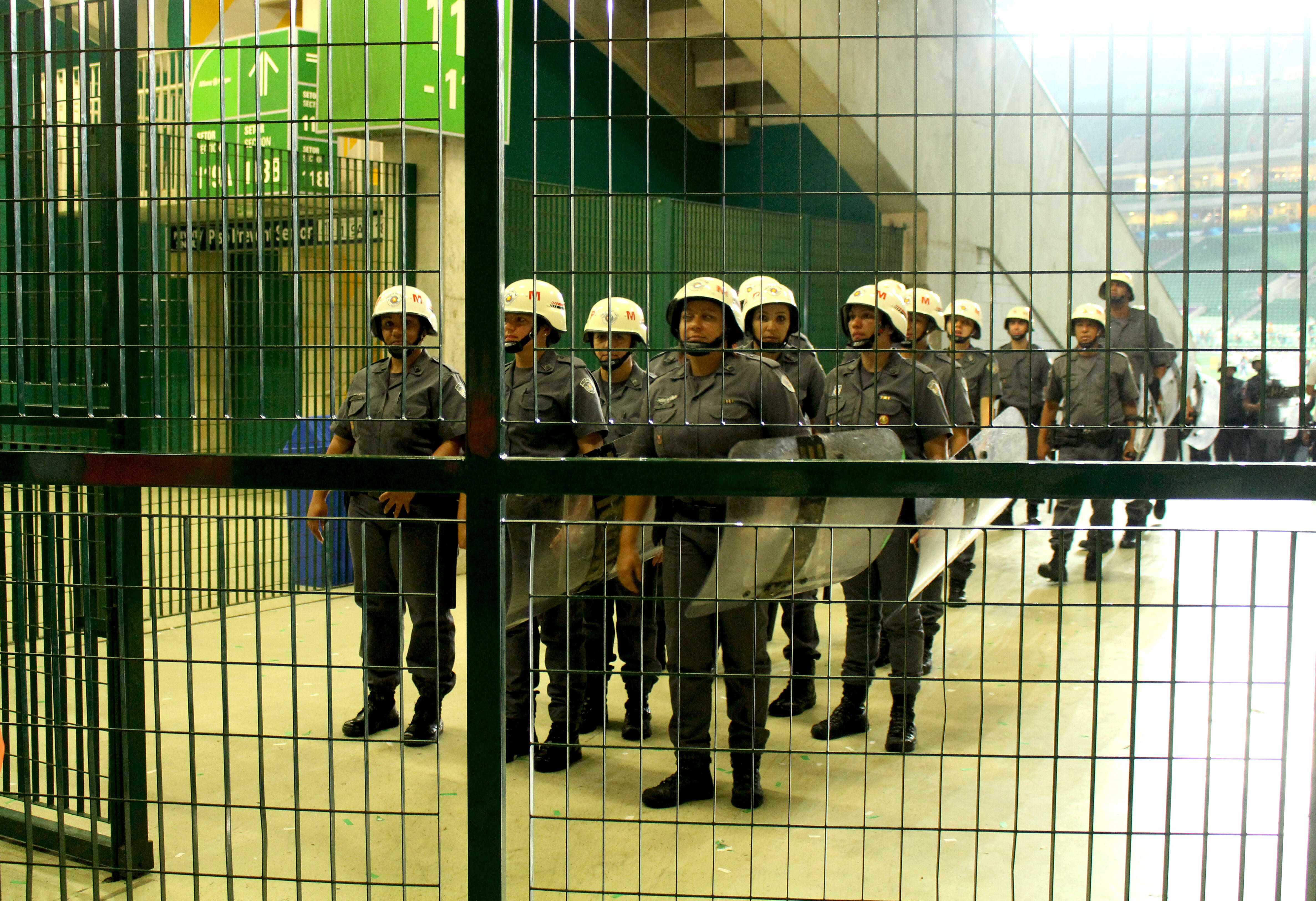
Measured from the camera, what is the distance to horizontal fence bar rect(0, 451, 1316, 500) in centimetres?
203

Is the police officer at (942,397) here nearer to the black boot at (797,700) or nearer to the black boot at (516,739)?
the black boot at (797,700)

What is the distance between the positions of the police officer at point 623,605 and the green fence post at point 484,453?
3.00ft

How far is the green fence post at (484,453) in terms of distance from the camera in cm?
209

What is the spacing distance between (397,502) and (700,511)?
1085 mm

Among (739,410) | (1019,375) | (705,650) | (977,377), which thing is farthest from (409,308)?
(1019,375)

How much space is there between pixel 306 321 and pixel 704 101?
6.18 meters

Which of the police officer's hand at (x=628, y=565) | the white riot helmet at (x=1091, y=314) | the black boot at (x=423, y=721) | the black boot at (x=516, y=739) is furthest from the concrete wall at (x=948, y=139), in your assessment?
the black boot at (x=423, y=721)

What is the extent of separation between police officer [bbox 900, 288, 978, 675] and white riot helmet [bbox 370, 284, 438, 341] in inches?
75.6

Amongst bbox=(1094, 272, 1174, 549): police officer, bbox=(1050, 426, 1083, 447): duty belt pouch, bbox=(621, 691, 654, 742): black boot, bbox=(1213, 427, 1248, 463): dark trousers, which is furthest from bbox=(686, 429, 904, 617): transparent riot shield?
bbox=(1213, 427, 1248, 463): dark trousers

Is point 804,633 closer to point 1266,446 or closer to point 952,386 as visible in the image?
point 952,386

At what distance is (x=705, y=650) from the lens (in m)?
3.37

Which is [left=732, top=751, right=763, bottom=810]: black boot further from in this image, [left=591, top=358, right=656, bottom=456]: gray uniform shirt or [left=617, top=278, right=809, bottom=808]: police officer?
[left=591, top=358, right=656, bottom=456]: gray uniform shirt

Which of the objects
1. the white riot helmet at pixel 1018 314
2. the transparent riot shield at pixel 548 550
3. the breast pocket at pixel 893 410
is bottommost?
the transparent riot shield at pixel 548 550

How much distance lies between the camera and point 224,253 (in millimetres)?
2156
